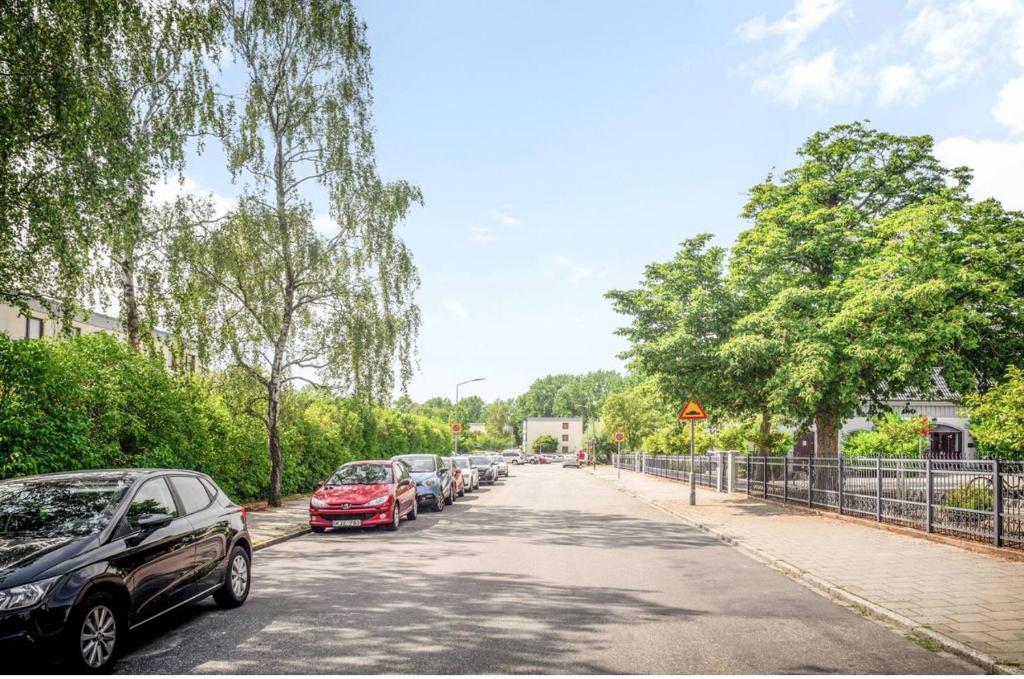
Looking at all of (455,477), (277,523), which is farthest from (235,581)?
(455,477)

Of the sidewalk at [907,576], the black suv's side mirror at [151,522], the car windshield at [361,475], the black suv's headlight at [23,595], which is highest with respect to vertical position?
the black suv's side mirror at [151,522]

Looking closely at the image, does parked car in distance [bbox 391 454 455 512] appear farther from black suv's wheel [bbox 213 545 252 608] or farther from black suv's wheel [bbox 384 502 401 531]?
black suv's wheel [bbox 213 545 252 608]

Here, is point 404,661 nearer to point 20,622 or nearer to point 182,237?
point 20,622

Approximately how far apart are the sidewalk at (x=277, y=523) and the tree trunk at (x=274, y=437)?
1.44ft

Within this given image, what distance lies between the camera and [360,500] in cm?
1554

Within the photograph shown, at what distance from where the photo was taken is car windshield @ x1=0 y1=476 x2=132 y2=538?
5930 mm

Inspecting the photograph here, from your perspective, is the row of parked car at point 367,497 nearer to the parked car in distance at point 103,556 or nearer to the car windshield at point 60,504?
the parked car in distance at point 103,556

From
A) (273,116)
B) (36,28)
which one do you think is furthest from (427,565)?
(273,116)

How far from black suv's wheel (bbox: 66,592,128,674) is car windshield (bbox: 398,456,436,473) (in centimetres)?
1623

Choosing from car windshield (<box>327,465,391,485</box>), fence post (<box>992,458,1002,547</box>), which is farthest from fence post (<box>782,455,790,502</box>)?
car windshield (<box>327,465,391,485</box>)

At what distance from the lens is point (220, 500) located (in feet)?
26.6

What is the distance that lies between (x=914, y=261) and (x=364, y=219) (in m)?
14.1

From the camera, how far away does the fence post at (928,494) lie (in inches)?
541

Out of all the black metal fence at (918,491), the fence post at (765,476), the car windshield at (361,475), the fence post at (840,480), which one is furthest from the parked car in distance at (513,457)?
the car windshield at (361,475)
